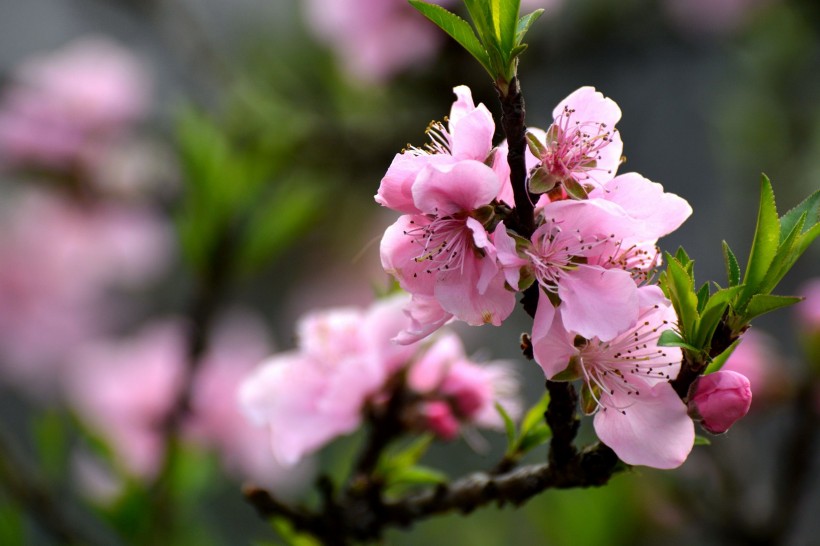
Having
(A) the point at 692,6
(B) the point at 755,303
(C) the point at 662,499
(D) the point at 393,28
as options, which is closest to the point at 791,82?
(A) the point at 692,6

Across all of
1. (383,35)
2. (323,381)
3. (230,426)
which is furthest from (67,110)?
(323,381)

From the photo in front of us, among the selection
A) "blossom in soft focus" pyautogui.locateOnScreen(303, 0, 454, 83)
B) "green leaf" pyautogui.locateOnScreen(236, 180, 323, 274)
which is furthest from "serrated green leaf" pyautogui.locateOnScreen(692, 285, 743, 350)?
"blossom in soft focus" pyautogui.locateOnScreen(303, 0, 454, 83)

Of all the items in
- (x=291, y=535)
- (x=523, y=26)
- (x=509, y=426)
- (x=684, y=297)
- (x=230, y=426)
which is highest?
(x=523, y=26)

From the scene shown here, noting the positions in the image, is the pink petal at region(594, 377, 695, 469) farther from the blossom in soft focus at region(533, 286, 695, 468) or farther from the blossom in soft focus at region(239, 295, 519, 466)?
the blossom in soft focus at region(239, 295, 519, 466)

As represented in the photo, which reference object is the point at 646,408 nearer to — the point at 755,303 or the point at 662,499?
the point at 755,303

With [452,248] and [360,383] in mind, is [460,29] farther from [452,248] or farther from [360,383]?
[360,383]

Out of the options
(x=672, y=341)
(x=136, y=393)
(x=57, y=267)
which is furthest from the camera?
(x=57, y=267)

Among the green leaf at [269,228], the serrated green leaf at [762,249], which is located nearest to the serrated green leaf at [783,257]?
the serrated green leaf at [762,249]
